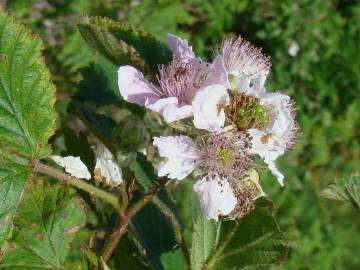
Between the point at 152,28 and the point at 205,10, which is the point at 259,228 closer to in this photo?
the point at 152,28

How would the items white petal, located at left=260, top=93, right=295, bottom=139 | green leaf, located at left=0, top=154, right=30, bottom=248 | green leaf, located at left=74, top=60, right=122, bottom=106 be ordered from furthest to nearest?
green leaf, located at left=74, top=60, right=122, bottom=106 < white petal, located at left=260, top=93, right=295, bottom=139 < green leaf, located at left=0, top=154, right=30, bottom=248

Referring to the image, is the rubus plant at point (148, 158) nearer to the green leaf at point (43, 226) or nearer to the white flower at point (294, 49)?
the green leaf at point (43, 226)

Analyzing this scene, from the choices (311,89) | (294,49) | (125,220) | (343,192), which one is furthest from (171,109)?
(311,89)

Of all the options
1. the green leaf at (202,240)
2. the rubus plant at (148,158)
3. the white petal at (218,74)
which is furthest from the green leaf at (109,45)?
the green leaf at (202,240)

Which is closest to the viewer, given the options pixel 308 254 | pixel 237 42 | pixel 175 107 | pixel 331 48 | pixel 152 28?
pixel 175 107

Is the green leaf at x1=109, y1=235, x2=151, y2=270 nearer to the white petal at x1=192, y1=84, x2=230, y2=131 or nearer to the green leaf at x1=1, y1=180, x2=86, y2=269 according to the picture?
the green leaf at x1=1, y1=180, x2=86, y2=269

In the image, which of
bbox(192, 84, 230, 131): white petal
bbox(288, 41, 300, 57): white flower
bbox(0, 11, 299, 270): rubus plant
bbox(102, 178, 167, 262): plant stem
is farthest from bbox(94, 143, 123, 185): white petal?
bbox(288, 41, 300, 57): white flower

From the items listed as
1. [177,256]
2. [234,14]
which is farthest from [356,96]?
[177,256]

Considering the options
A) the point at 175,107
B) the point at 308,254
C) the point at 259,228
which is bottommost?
the point at 308,254

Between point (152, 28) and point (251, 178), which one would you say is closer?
point (251, 178)
